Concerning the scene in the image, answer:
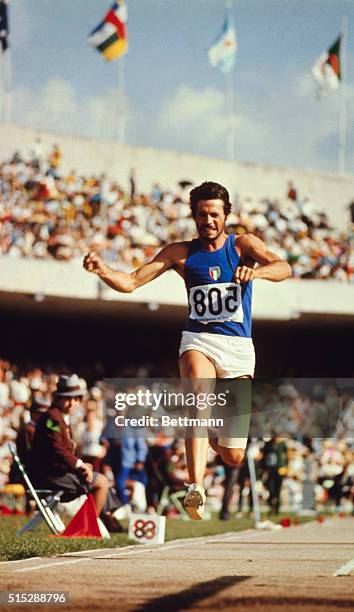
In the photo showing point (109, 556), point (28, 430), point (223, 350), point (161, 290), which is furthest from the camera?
point (161, 290)

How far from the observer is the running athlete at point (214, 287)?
775 centimetres

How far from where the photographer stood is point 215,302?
780cm

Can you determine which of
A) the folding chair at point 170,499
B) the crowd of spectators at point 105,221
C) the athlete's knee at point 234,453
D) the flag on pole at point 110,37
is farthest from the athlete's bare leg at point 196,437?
the flag on pole at point 110,37

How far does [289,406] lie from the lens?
15883 mm

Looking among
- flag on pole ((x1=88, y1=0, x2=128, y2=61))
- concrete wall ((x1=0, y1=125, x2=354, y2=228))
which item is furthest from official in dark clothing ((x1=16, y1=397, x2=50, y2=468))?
flag on pole ((x1=88, y1=0, x2=128, y2=61))

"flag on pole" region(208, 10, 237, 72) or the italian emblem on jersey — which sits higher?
"flag on pole" region(208, 10, 237, 72)

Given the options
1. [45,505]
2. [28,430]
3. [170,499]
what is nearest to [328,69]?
[170,499]

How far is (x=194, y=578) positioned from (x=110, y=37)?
78.2 ft

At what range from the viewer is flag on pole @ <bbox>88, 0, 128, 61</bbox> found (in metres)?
29.0

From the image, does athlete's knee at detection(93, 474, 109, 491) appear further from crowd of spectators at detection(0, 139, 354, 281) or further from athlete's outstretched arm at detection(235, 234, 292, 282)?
crowd of spectators at detection(0, 139, 354, 281)

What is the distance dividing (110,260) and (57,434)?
12160 millimetres

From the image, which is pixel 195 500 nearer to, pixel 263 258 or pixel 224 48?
pixel 263 258

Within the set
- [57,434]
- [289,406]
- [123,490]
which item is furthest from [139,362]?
[57,434]

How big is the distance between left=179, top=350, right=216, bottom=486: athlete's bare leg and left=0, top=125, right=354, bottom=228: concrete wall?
19.1 meters
